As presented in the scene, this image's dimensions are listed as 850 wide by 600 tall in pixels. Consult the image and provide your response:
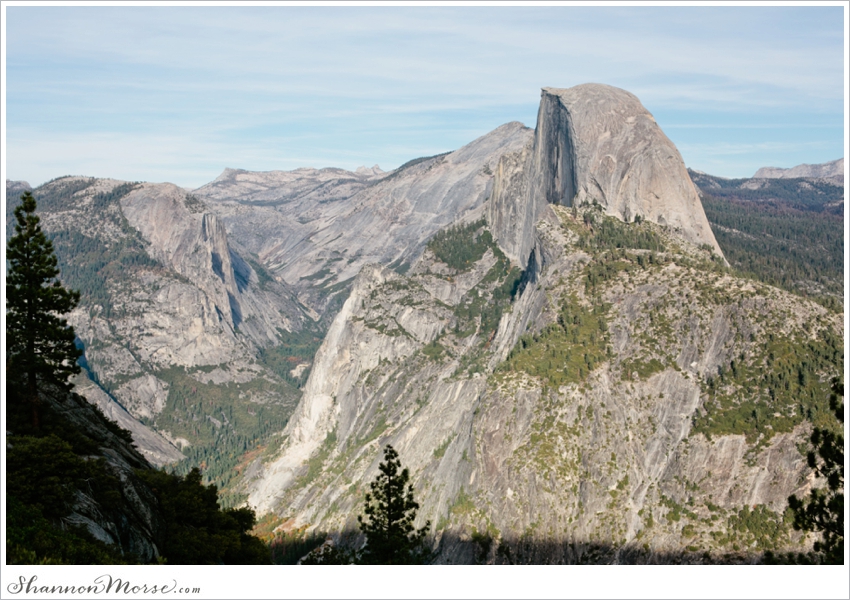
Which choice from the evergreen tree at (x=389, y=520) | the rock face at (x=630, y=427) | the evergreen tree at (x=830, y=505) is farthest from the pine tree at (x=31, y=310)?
the rock face at (x=630, y=427)

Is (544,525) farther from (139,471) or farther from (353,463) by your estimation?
(353,463)

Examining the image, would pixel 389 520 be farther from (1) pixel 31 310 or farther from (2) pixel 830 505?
(2) pixel 830 505

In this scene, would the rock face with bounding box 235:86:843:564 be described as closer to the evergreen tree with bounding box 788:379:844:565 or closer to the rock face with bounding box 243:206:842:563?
the rock face with bounding box 243:206:842:563

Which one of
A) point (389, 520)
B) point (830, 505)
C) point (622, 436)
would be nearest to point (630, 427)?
point (622, 436)

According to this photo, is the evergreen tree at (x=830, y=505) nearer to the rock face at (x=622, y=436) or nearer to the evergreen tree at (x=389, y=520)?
the evergreen tree at (x=389, y=520)

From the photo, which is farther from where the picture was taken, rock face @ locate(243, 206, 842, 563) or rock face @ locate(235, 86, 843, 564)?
rock face @ locate(243, 206, 842, 563)

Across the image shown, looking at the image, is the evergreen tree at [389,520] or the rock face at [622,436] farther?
the rock face at [622,436]

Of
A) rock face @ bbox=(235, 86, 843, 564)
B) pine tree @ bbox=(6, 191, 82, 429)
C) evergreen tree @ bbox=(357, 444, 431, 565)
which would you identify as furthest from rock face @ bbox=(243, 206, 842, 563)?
pine tree @ bbox=(6, 191, 82, 429)

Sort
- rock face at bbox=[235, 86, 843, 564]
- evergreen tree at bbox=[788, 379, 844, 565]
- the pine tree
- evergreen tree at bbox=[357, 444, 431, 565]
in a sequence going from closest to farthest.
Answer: evergreen tree at bbox=[788, 379, 844, 565]
the pine tree
evergreen tree at bbox=[357, 444, 431, 565]
rock face at bbox=[235, 86, 843, 564]
